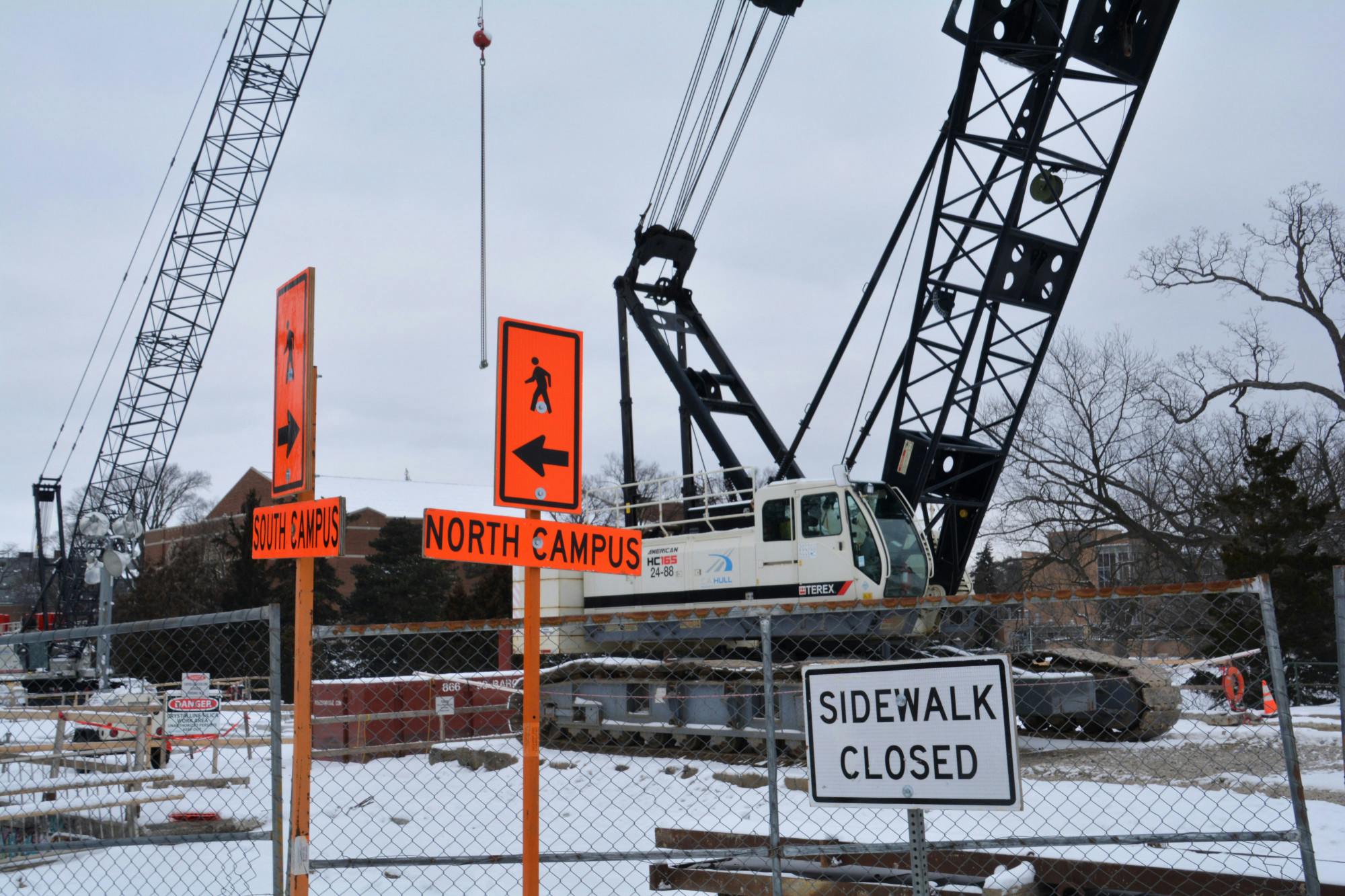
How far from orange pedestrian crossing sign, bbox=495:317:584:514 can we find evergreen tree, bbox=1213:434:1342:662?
21.1 meters

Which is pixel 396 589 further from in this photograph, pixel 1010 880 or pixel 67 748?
pixel 1010 880

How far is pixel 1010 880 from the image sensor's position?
5.02m

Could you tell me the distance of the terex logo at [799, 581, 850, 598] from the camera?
14258 mm

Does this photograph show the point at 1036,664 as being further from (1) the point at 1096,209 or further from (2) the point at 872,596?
(1) the point at 1096,209

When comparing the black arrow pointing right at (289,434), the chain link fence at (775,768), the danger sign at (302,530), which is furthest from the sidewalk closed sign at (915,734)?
the black arrow pointing right at (289,434)

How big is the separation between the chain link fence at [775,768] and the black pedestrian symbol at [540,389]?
991 millimetres

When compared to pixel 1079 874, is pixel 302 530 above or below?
above

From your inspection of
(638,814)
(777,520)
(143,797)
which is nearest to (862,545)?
(777,520)

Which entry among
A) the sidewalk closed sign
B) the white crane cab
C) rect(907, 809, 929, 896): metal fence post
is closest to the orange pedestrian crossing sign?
the sidewalk closed sign

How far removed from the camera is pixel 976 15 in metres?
16.6

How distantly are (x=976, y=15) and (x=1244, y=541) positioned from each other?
13.9m

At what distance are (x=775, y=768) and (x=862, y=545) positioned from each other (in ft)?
33.5

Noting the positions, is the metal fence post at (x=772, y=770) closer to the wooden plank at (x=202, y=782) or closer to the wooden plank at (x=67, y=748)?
the wooden plank at (x=202, y=782)

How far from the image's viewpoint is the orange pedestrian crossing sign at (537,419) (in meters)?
4.30
